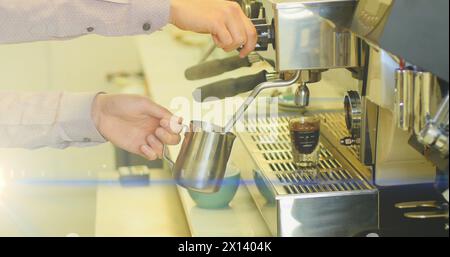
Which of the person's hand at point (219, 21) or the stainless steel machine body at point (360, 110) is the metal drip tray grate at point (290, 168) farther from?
the person's hand at point (219, 21)

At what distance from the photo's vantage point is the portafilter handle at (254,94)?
3.66 feet

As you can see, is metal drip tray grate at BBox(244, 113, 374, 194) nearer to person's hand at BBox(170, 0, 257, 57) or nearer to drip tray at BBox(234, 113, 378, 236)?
drip tray at BBox(234, 113, 378, 236)

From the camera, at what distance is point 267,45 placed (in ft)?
3.80

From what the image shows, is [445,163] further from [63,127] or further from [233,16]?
[63,127]

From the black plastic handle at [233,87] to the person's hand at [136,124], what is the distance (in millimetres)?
101

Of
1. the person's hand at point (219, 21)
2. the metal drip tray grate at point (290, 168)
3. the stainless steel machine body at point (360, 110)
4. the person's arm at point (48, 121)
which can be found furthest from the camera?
the person's arm at point (48, 121)

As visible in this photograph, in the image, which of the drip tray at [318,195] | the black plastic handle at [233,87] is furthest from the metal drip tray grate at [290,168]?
the black plastic handle at [233,87]

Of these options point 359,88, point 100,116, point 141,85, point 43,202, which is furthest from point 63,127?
point 141,85

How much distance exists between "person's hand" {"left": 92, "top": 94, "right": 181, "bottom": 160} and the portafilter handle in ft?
0.41

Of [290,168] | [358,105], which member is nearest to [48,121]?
[290,168]

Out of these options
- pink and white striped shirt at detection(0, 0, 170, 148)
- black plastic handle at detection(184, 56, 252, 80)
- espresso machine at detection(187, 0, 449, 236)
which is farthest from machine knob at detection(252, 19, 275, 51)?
black plastic handle at detection(184, 56, 252, 80)

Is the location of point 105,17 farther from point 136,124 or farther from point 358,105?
point 358,105

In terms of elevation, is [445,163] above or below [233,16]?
below
